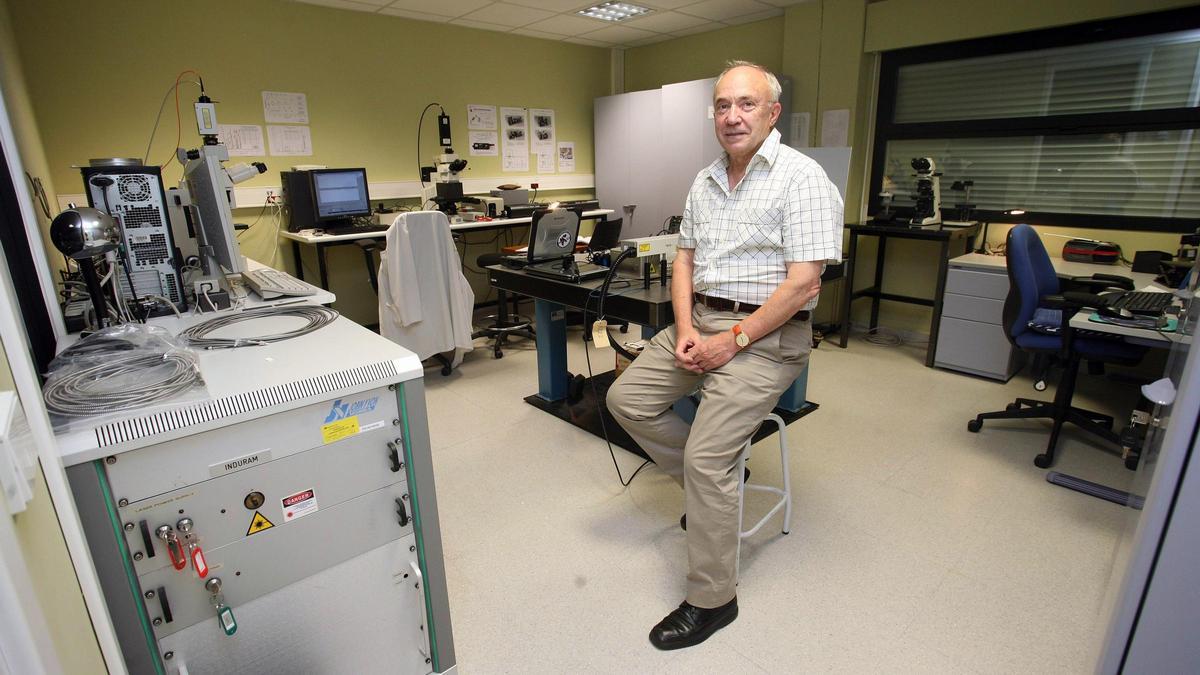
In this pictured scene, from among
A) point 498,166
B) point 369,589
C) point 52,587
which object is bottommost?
point 369,589

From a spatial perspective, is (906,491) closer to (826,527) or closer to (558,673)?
(826,527)

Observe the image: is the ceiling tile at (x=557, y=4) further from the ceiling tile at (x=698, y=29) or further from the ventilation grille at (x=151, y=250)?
the ventilation grille at (x=151, y=250)

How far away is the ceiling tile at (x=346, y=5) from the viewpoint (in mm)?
4055

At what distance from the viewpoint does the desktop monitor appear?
13.4 feet

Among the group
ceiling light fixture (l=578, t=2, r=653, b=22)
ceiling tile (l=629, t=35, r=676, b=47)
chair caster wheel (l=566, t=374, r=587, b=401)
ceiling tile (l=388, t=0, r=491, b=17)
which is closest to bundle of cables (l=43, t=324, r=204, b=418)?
chair caster wheel (l=566, t=374, r=587, b=401)

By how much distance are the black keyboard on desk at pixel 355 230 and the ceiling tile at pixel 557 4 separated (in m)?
1.80

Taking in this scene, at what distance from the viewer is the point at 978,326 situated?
3391 mm

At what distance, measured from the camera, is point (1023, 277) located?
2.61m

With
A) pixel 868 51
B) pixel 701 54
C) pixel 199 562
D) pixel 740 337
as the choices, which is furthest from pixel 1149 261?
pixel 199 562

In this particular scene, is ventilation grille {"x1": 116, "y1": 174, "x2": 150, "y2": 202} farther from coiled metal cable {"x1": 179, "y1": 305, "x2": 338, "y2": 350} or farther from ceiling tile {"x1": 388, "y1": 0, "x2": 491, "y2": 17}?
ceiling tile {"x1": 388, "y1": 0, "x2": 491, "y2": 17}

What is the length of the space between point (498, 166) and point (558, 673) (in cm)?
451

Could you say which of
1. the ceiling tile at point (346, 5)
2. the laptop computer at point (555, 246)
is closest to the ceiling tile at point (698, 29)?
the ceiling tile at point (346, 5)

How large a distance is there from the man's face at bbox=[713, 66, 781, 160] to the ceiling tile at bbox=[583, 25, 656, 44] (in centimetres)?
369

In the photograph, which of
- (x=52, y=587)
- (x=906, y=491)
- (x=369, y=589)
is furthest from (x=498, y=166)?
(x=52, y=587)
